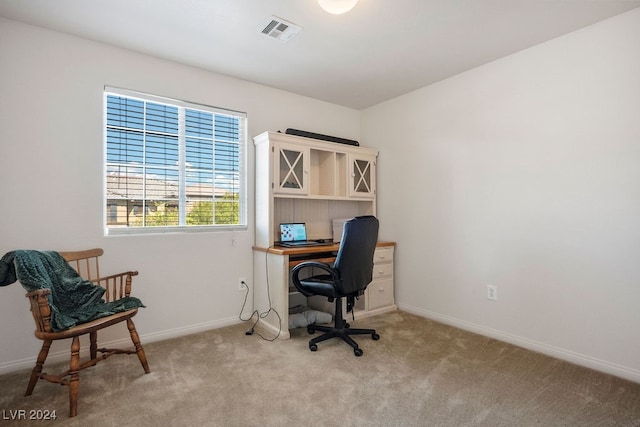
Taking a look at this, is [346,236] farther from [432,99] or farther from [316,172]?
[432,99]

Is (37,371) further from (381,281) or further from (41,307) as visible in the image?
(381,281)

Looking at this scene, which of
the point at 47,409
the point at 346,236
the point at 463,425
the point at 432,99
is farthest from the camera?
the point at 432,99

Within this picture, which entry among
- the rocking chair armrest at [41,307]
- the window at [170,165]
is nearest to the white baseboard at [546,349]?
the window at [170,165]

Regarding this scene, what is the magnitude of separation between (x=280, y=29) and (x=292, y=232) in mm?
1808

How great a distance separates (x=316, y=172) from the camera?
3633mm

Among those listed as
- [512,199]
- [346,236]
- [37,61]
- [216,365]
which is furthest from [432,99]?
[37,61]

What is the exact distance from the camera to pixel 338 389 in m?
1.95

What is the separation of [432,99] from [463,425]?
277 cm

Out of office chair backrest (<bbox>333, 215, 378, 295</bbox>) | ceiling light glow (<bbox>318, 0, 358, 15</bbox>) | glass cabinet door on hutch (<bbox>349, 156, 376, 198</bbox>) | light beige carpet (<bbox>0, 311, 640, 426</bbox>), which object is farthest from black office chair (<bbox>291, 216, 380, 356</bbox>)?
ceiling light glow (<bbox>318, 0, 358, 15</bbox>)

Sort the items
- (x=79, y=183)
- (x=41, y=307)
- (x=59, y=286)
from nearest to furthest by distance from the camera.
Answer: (x=41, y=307)
(x=59, y=286)
(x=79, y=183)

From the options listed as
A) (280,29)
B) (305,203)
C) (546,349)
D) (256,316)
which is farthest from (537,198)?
(256,316)

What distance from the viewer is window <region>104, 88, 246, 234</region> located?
102 inches

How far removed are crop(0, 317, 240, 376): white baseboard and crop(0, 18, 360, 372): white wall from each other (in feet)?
0.03

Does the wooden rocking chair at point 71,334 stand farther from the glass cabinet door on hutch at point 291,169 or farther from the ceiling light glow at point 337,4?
the ceiling light glow at point 337,4
